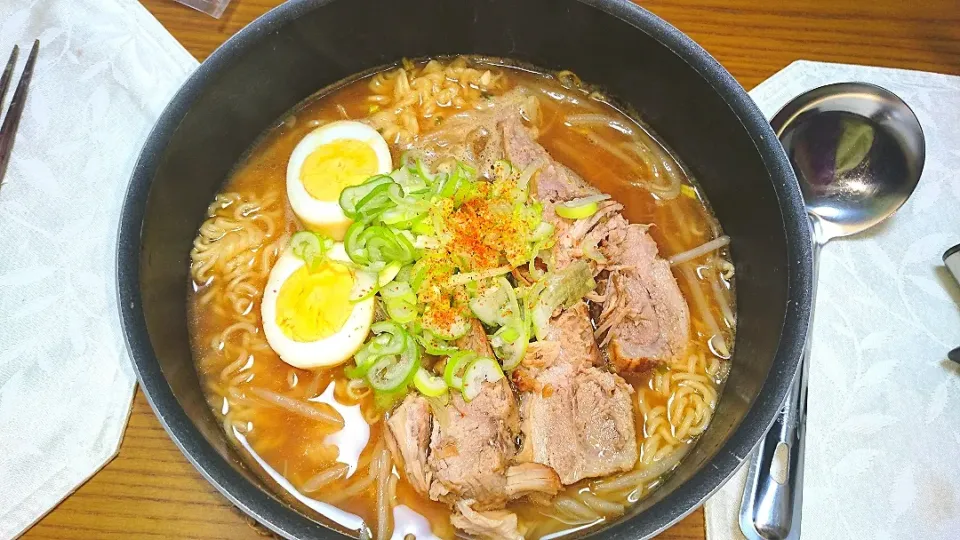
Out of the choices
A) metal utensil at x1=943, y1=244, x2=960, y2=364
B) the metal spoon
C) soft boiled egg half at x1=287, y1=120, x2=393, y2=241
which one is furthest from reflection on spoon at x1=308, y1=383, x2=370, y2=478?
metal utensil at x1=943, y1=244, x2=960, y2=364

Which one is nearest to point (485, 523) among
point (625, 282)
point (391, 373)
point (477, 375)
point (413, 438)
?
point (413, 438)

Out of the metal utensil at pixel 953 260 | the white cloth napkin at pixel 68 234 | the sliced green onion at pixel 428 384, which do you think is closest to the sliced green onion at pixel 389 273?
the sliced green onion at pixel 428 384

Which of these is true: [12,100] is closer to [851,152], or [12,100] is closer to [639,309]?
[639,309]

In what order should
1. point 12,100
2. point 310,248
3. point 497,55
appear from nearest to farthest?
point 310,248
point 12,100
point 497,55

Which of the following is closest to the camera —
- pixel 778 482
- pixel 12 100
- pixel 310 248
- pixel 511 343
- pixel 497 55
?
pixel 778 482

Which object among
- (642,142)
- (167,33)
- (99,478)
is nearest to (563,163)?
(642,142)

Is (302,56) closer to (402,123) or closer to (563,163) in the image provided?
(402,123)

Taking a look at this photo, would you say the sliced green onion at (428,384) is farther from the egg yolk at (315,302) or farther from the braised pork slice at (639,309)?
the braised pork slice at (639,309)
